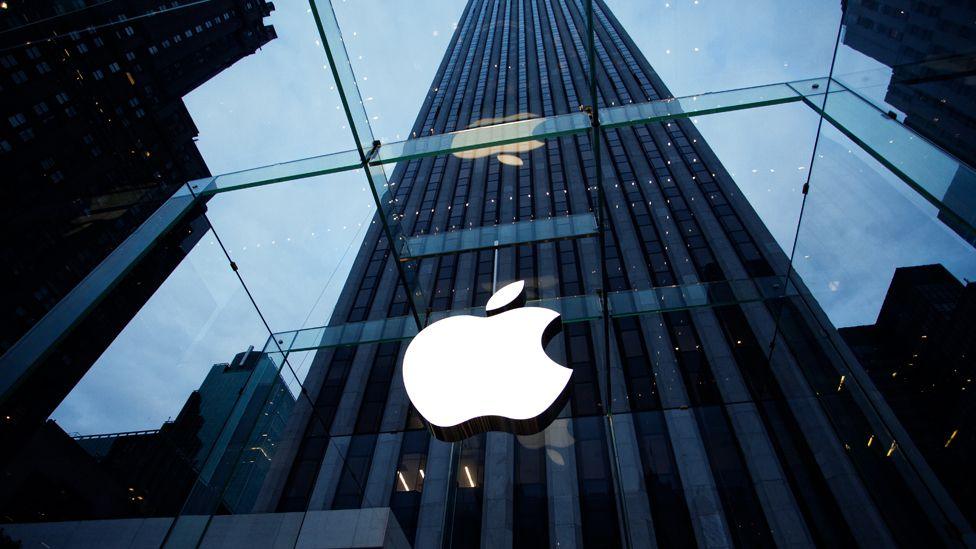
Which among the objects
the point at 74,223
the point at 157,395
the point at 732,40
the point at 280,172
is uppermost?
the point at 732,40

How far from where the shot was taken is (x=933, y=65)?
10.3ft

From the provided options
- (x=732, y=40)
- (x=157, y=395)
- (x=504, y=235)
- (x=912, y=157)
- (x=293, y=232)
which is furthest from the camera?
(x=504, y=235)

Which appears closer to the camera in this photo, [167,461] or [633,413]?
[167,461]

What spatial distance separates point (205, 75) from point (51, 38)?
90703mm

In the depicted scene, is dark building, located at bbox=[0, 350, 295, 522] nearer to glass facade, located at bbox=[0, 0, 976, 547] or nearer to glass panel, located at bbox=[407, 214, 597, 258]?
glass facade, located at bbox=[0, 0, 976, 547]

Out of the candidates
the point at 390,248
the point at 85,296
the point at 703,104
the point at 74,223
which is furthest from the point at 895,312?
the point at 74,223

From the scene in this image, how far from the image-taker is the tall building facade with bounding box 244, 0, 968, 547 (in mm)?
7199

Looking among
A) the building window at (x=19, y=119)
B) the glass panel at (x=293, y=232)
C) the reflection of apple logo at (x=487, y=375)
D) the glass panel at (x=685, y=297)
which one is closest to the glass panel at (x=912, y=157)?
the glass panel at (x=685, y=297)

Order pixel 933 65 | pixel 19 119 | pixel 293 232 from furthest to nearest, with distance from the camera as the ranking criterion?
pixel 19 119, pixel 293 232, pixel 933 65

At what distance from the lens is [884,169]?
3.67 m

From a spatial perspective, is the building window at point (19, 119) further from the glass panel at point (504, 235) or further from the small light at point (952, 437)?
the small light at point (952, 437)

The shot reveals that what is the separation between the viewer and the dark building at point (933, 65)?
2.90 m

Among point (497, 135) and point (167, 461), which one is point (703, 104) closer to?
point (497, 135)

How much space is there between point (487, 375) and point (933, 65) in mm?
4390
